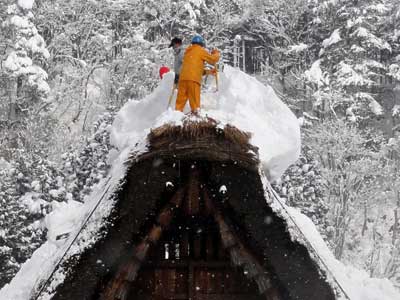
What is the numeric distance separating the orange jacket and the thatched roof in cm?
128

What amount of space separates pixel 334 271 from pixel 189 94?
2.09m

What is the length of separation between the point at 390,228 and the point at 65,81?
18730 mm

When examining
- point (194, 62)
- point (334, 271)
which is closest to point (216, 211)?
point (334, 271)

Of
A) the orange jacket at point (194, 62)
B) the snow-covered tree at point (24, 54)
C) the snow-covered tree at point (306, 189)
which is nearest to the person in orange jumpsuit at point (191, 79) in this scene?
the orange jacket at point (194, 62)

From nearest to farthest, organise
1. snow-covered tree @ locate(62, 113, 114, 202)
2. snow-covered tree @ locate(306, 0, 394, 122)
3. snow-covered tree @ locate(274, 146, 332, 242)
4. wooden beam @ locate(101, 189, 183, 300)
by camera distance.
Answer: wooden beam @ locate(101, 189, 183, 300) → snow-covered tree @ locate(62, 113, 114, 202) → snow-covered tree @ locate(274, 146, 332, 242) → snow-covered tree @ locate(306, 0, 394, 122)

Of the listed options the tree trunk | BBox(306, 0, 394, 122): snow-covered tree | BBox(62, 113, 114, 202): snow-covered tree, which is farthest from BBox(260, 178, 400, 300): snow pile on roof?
the tree trunk

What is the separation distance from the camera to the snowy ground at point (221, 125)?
15.0ft

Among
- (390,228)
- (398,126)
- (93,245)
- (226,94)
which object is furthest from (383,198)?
(93,245)

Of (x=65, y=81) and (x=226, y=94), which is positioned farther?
(x=65, y=81)

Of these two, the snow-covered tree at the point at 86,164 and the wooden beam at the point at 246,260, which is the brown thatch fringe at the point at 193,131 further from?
the snow-covered tree at the point at 86,164

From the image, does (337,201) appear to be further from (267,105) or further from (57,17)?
(267,105)

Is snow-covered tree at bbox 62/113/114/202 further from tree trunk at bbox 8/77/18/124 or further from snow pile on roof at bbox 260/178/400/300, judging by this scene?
snow pile on roof at bbox 260/178/400/300

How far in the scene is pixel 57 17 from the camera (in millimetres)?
32094

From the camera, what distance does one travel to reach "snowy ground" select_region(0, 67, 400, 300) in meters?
4.57
